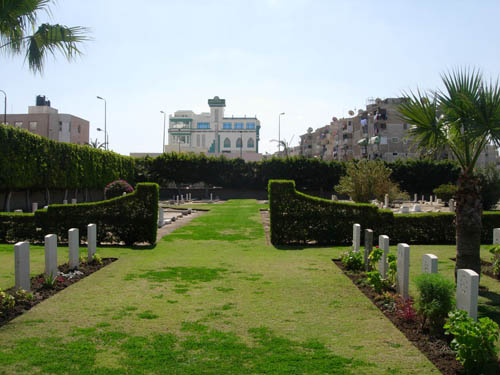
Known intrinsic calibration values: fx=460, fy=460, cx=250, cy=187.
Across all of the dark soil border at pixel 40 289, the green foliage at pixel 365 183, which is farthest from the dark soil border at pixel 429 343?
the green foliage at pixel 365 183

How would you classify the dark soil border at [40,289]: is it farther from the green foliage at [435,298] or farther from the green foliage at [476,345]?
the green foliage at [476,345]

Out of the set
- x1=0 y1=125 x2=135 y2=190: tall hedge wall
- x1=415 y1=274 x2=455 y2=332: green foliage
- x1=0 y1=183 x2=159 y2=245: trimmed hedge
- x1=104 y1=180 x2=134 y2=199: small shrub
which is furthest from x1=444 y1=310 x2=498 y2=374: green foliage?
x1=0 y1=125 x2=135 y2=190: tall hedge wall

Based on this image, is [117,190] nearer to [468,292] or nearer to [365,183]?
[365,183]

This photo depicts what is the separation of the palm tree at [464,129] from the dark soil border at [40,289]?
7.06 m

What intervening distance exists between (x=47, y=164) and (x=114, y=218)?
63.7 feet

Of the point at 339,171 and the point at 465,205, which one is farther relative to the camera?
the point at 339,171

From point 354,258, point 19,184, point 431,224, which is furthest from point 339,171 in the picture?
point 354,258

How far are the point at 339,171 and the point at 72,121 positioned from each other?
4540cm

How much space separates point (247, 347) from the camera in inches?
207

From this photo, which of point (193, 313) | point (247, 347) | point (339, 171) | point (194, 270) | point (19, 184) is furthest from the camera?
point (339, 171)

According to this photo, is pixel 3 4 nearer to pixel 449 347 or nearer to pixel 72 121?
pixel 449 347

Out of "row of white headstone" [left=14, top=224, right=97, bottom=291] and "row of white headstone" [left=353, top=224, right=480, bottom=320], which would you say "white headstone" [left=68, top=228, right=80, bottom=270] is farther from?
"row of white headstone" [left=353, top=224, right=480, bottom=320]

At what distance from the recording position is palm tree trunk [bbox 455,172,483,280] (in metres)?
8.07

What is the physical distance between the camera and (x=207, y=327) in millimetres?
6047
